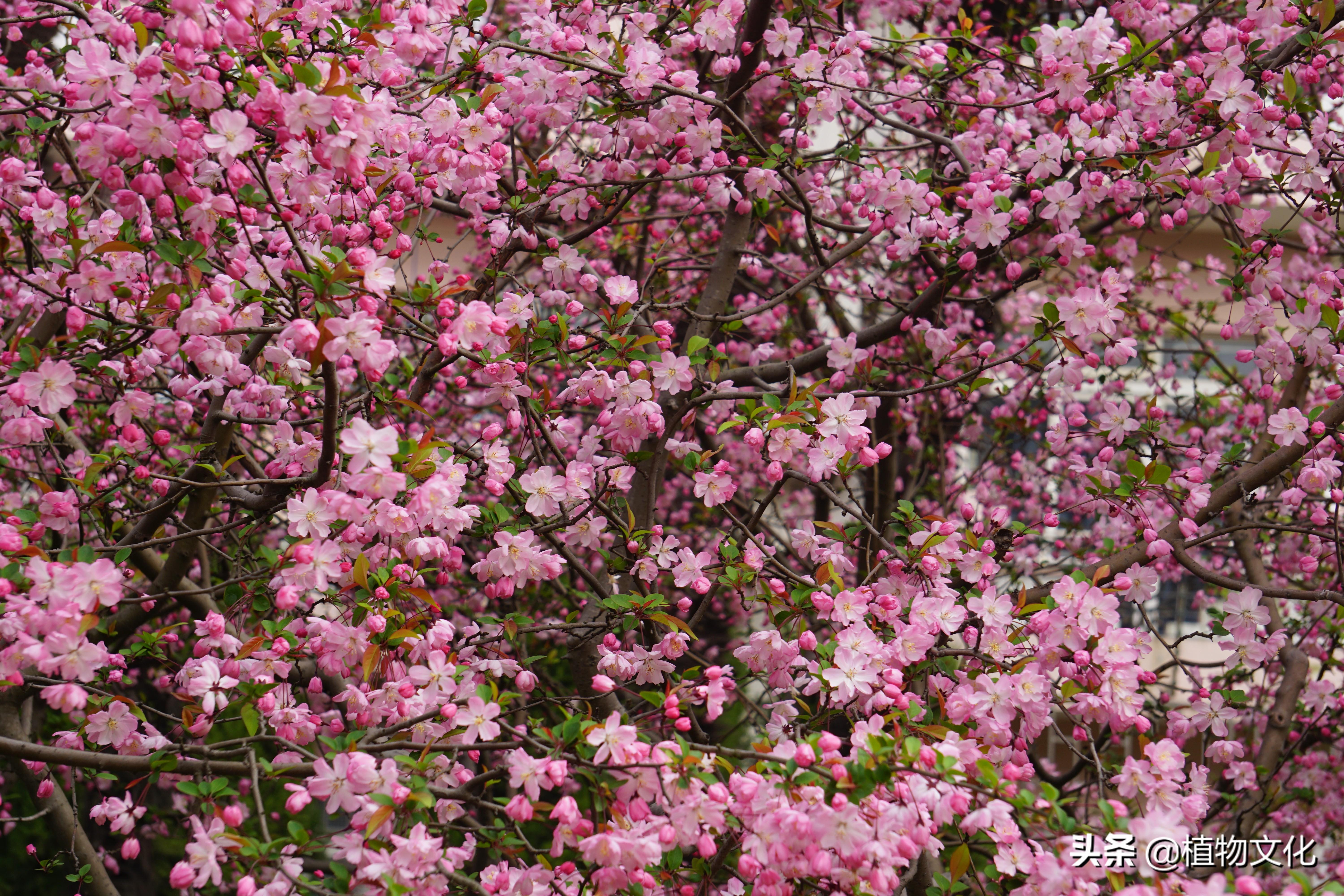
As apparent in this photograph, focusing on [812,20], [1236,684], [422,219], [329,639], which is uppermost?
[812,20]

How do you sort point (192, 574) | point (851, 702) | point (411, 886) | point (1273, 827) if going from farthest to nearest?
1. point (1273, 827)
2. point (192, 574)
3. point (851, 702)
4. point (411, 886)

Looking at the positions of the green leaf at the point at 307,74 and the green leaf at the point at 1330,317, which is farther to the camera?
the green leaf at the point at 1330,317

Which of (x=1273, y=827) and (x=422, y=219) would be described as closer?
(x=422, y=219)

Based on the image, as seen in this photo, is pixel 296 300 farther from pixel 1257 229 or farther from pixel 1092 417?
pixel 1092 417

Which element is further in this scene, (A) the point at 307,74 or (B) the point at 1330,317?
(B) the point at 1330,317

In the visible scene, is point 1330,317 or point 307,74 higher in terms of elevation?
point 1330,317

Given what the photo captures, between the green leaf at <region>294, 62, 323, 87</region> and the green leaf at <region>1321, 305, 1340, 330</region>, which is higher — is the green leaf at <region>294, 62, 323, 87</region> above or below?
below

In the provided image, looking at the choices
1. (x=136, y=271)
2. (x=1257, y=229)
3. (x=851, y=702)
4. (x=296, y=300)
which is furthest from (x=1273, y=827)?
(x=136, y=271)

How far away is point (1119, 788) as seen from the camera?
2.10m

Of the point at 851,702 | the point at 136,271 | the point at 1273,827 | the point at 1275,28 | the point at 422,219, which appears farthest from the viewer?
the point at 1273,827

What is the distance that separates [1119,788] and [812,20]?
94.7 inches

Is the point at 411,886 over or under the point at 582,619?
under

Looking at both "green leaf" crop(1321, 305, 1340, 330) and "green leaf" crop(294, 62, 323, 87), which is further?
"green leaf" crop(1321, 305, 1340, 330)

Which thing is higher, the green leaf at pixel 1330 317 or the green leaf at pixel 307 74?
the green leaf at pixel 1330 317
